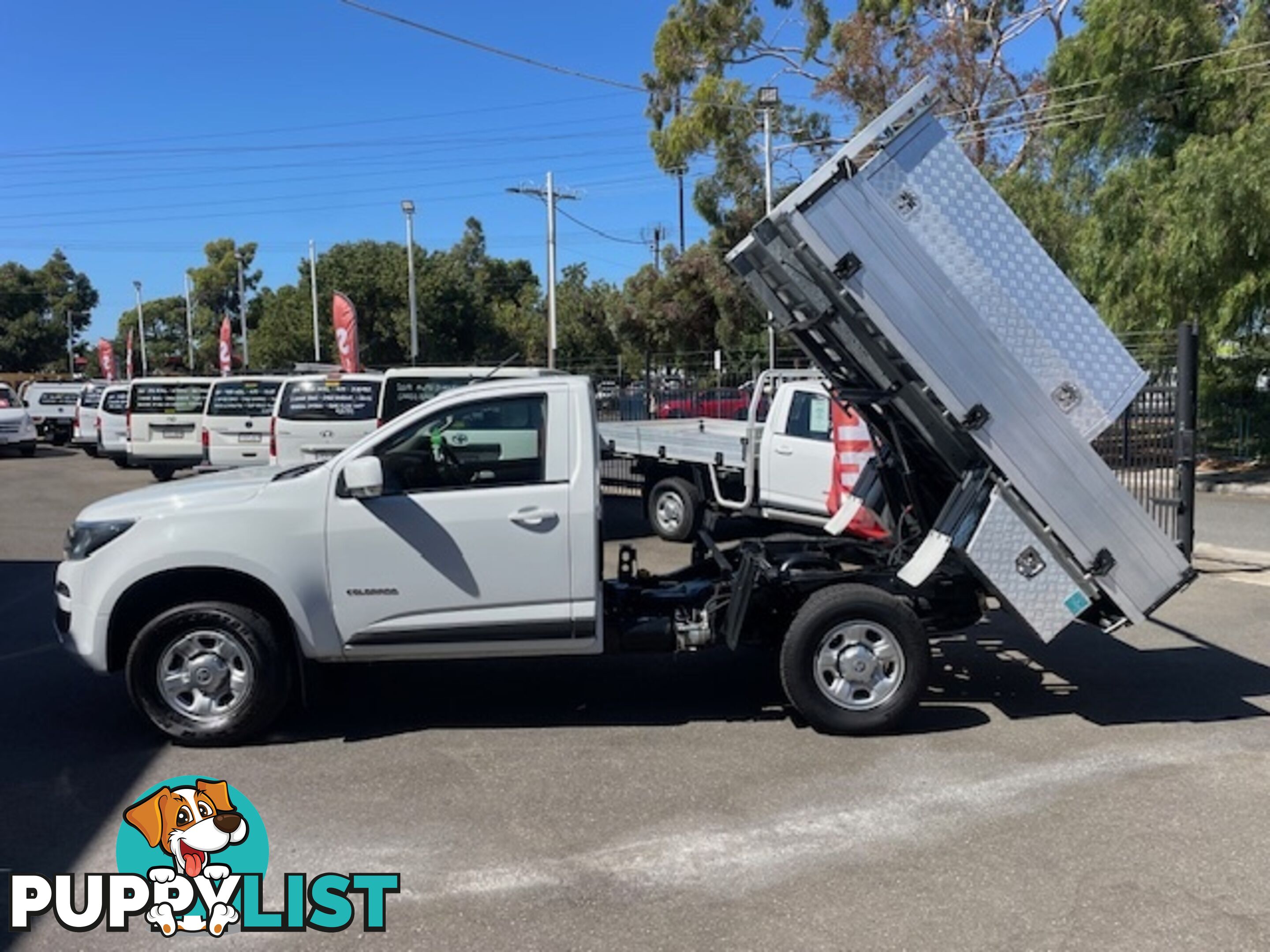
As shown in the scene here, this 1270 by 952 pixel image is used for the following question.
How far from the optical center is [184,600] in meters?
5.73

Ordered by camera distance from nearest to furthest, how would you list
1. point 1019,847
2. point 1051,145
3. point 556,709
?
point 1019,847 → point 556,709 → point 1051,145

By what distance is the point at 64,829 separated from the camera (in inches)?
182

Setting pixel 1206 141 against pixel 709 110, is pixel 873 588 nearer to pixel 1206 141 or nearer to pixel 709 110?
pixel 1206 141

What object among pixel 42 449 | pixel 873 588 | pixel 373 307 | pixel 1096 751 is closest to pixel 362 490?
pixel 873 588

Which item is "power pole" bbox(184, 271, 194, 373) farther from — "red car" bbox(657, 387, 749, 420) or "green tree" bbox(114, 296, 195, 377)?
"red car" bbox(657, 387, 749, 420)

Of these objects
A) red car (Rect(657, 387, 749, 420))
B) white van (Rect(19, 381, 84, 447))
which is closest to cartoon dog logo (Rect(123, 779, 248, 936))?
red car (Rect(657, 387, 749, 420))

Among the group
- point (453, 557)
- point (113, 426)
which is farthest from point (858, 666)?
point (113, 426)

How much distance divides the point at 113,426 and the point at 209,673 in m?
18.6

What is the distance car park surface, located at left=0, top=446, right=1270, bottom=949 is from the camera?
3.90 m

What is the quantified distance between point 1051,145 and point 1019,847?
22189mm

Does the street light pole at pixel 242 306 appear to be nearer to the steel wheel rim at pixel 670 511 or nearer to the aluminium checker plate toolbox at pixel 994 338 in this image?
the steel wheel rim at pixel 670 511

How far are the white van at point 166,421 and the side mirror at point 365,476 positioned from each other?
14668 millimetres

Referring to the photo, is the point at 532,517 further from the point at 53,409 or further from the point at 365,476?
the point at 53,409

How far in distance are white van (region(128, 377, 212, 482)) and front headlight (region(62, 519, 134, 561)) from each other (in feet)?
45.5
